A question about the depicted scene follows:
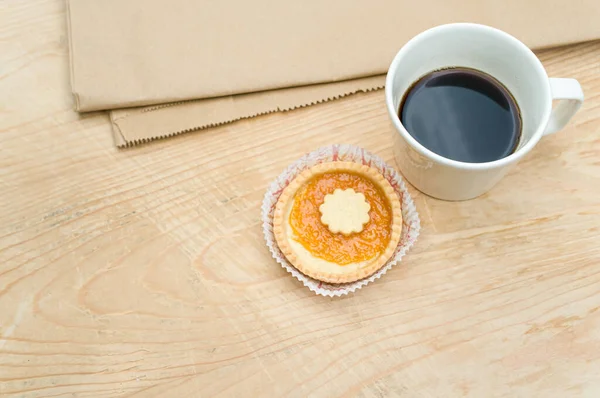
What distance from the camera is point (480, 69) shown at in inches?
30.6

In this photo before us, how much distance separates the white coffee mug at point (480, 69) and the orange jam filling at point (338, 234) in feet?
0.21

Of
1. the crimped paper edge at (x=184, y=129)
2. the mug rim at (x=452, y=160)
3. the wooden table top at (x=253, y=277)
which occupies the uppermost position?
the mug rim at (x=452, y=160)

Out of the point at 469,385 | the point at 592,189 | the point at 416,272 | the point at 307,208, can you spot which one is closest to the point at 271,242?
the point at 307,208

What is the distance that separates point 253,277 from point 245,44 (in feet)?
1.21

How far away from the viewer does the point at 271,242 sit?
787 mm

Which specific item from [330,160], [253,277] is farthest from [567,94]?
[253,277]

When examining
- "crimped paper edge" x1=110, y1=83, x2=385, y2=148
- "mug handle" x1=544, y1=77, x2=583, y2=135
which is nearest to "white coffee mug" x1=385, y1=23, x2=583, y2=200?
"mug handle" x1=544, y1=77, x2=583, y2=135

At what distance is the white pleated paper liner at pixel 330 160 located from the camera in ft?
2.51

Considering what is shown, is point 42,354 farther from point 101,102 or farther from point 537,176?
point 537,176

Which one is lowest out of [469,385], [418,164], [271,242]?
[469,385]

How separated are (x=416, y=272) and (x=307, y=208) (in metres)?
0.18

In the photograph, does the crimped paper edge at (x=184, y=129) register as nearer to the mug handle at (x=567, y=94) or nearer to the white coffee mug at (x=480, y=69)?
the white coffee mug at (x=480, y=69)

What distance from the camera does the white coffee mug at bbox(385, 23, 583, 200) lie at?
0.68m

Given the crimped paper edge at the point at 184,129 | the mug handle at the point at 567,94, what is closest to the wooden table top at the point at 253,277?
the crimped paper edge at the point at 184,129
